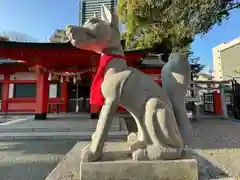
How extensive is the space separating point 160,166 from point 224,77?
24.7 m

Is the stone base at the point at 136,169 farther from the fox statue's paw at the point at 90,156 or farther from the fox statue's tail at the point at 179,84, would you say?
the fox statue's tail at the point at 179,84

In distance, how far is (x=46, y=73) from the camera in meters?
7.84

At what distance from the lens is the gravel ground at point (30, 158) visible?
9.09ft

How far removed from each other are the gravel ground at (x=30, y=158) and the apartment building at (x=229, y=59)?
2285 cm

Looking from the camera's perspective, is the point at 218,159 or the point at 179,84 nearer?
the point at 179,84

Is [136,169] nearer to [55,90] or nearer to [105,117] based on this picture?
[105,117]

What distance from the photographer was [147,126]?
1587 mm

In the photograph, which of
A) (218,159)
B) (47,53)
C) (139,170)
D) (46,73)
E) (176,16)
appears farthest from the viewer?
(46,73)

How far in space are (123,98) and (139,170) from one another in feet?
2.00

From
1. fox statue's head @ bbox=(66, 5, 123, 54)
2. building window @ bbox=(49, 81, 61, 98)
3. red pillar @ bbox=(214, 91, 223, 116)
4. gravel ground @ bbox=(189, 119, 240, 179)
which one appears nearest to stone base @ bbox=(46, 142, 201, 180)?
gravel ground @ bbox=(189, 119, 240, 179)

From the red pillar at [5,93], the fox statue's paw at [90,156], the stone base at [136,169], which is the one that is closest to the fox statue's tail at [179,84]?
the stone base at [136,169]

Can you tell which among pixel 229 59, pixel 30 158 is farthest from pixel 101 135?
pixel 229 59

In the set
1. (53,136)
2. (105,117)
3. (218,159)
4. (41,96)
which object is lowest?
(218,159)

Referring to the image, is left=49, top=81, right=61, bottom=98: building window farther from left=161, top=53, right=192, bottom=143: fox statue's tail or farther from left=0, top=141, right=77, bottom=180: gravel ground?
left=161, top=53, right=192, bottom=143: fox statue's tail
